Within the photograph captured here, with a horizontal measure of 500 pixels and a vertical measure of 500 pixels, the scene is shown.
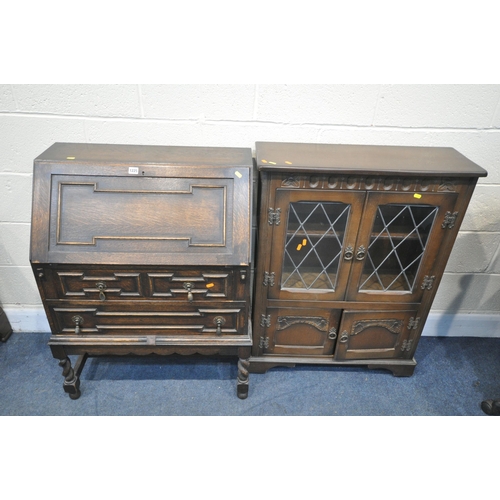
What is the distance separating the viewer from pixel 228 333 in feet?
5.27

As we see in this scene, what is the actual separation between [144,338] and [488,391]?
5.92 ft

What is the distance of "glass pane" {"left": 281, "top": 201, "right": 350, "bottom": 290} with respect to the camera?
152 cm

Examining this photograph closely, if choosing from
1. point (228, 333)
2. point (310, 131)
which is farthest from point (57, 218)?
point (310, 131)

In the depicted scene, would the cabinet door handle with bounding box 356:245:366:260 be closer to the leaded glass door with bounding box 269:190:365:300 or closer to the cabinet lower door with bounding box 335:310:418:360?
the leaded glass door with bounding box 269:190:365:300

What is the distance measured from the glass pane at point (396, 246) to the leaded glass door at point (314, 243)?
0.12 meters

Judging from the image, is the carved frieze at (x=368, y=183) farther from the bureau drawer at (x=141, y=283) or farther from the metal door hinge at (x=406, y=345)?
the metal door hinge at (x=406, y=345)

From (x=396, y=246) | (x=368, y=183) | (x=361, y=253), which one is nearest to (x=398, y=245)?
(x=396, y=246)

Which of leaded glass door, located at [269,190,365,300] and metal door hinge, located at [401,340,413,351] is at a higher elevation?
leaded glass door, located at [269,190,365,300]

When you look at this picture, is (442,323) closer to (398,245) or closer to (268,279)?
(398,245)

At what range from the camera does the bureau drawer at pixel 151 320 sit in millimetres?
1524

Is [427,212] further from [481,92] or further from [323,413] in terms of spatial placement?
[323,413]

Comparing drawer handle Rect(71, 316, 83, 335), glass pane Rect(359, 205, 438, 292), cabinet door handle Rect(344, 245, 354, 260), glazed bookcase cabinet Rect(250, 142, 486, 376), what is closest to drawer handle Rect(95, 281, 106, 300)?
drawer handle Rect(71, 316, 83, 335)

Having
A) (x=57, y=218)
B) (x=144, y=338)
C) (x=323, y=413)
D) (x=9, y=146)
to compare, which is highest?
(x=9, y=146)

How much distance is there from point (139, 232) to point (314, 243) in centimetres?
75
